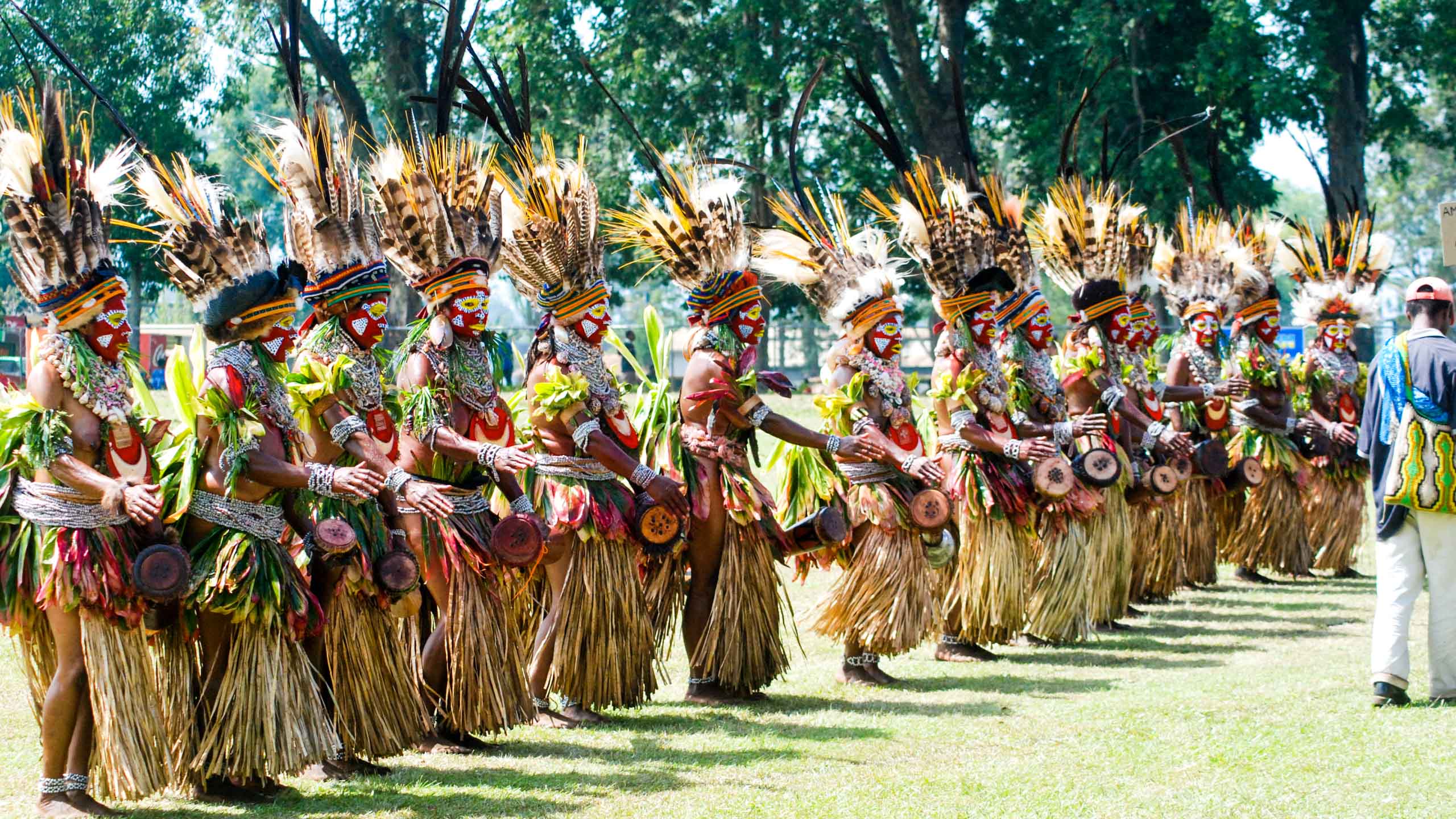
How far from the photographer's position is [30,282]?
4.86m

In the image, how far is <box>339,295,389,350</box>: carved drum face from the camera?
5668 millimetres

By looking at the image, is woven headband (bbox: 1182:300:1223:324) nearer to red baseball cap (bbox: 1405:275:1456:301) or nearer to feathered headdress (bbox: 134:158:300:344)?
red baseball cap (bbox: 1405:275:1456:301)

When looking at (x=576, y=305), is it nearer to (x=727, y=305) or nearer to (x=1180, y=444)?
(x=727, y=305)

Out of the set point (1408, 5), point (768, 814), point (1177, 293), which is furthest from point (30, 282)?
point (1408, 5)

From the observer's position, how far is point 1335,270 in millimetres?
11633

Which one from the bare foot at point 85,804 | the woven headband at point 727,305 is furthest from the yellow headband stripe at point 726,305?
the bare foot at point 85,804

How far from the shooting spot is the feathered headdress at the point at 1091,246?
9.29 m

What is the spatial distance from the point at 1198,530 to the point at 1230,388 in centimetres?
106

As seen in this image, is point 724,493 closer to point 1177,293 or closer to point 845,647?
point 845,647

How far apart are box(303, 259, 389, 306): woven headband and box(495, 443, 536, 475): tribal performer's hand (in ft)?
2.70

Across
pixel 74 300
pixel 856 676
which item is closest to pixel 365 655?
pixel 74 300

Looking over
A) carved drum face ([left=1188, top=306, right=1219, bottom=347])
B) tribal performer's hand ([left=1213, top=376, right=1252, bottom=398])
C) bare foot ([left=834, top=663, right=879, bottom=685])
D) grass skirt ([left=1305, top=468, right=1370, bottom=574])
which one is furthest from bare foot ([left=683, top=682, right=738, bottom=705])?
grass skirt ([left=1305, top=468, right=1370, bottom=574])

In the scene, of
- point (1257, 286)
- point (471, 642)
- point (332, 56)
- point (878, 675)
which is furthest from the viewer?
point (332, 56)

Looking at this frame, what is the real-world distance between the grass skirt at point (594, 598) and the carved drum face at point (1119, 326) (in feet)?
13.2
